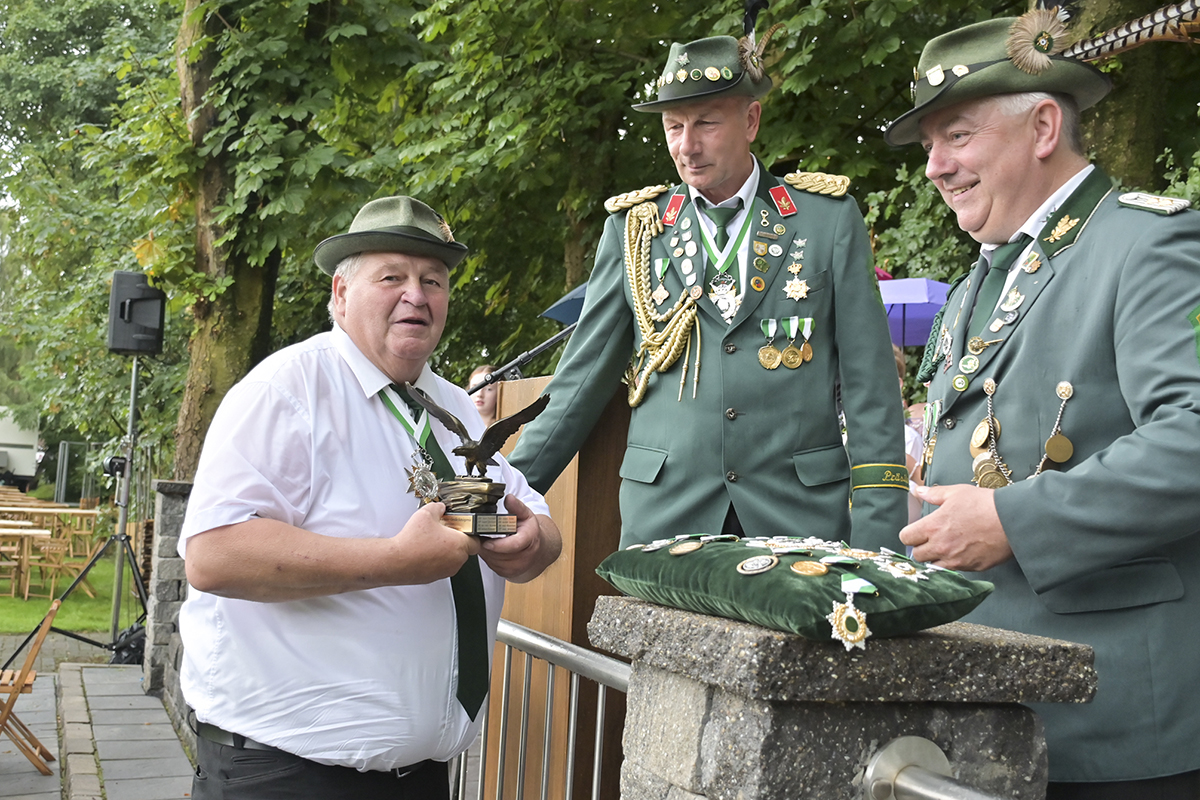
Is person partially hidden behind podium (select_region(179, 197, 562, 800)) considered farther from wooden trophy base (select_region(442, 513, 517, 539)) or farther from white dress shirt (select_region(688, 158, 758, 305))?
white dress shirt (select_region(688, 158, 758, 305))

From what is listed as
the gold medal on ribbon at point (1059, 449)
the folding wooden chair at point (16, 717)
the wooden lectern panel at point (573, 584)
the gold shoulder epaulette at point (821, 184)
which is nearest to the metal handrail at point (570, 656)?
the wooden lectern panel at point (573, 584)

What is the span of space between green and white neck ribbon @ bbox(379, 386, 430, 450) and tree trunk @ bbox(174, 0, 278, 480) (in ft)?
23.6

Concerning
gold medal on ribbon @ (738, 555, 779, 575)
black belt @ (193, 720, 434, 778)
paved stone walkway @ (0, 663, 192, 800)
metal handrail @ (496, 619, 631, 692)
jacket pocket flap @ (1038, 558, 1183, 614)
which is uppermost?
gold medal on ribbon @ (738, 555, 779, 575)

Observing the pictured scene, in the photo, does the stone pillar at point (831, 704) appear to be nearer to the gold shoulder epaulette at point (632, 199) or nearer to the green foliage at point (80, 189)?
the gold shoulder epaulette at point (632, 199)

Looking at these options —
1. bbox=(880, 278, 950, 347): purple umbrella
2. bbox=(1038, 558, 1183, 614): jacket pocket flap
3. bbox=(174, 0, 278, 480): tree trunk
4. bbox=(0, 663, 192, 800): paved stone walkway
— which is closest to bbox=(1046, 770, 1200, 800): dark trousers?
bbox=(1038, 558, 1183, 614): jacket pocket flap

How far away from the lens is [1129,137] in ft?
18.5

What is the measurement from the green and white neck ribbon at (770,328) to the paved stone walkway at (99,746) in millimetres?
4929

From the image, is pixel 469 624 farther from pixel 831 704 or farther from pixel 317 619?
pixel 831 704

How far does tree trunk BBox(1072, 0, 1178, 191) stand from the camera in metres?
5.61

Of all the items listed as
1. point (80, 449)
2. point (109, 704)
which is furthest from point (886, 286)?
point (80, 449)


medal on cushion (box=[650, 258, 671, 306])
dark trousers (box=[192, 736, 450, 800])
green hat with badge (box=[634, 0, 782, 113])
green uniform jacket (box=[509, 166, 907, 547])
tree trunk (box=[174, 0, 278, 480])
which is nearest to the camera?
dark trousers (box=[192, 736, 450, 800])

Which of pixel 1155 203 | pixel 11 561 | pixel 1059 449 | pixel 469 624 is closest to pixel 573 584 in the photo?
pixel 469 624

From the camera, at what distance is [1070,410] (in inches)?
78.1

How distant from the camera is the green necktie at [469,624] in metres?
2.43
